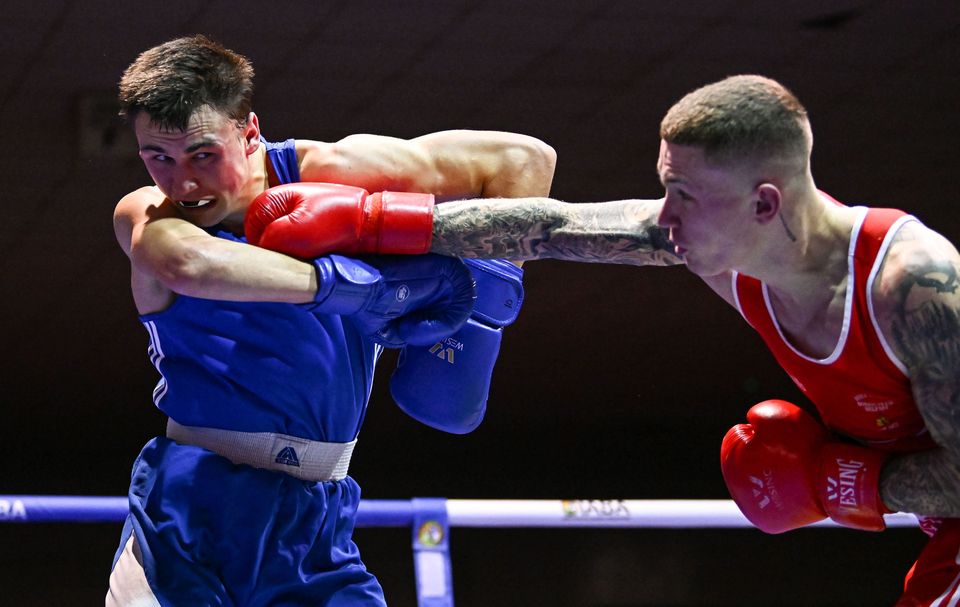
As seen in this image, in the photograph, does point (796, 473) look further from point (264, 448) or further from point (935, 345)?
point (264, 448)

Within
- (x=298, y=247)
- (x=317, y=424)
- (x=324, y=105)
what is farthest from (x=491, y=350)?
(x=324, y=105)

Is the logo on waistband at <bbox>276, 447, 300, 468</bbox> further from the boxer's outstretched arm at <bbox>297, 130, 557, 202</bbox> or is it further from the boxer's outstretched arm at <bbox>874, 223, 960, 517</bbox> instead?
the boxer's outstretched arm at <bbox>874, 223, 960, 517</bbox>

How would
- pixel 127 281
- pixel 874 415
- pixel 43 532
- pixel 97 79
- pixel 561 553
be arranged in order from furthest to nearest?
1. pixel 561 553
2. pixel 43 532
3. pixel 127 281
4. pixel 97 79
5. pixel 874 415

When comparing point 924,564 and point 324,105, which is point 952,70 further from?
point 924,564

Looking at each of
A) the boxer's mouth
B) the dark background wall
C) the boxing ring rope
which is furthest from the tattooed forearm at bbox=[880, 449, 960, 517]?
the dark background wall

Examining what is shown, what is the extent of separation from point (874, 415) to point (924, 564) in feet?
0.93

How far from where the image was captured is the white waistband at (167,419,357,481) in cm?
240

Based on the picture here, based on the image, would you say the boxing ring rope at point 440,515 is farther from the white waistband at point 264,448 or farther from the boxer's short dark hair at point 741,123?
the boxer's short dark hair at point 741,123

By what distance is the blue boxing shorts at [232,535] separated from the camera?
2305 mm

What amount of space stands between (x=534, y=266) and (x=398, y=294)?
6.75 m

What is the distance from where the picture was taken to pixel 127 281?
8.68 metres

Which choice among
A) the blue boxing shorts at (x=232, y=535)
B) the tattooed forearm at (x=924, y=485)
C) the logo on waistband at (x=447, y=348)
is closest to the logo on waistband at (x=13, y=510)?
the blue boxing shorts at (x=232, y=535)

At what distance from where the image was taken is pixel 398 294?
7.32 ft

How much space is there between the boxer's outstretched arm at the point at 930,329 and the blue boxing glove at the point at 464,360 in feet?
2.68
